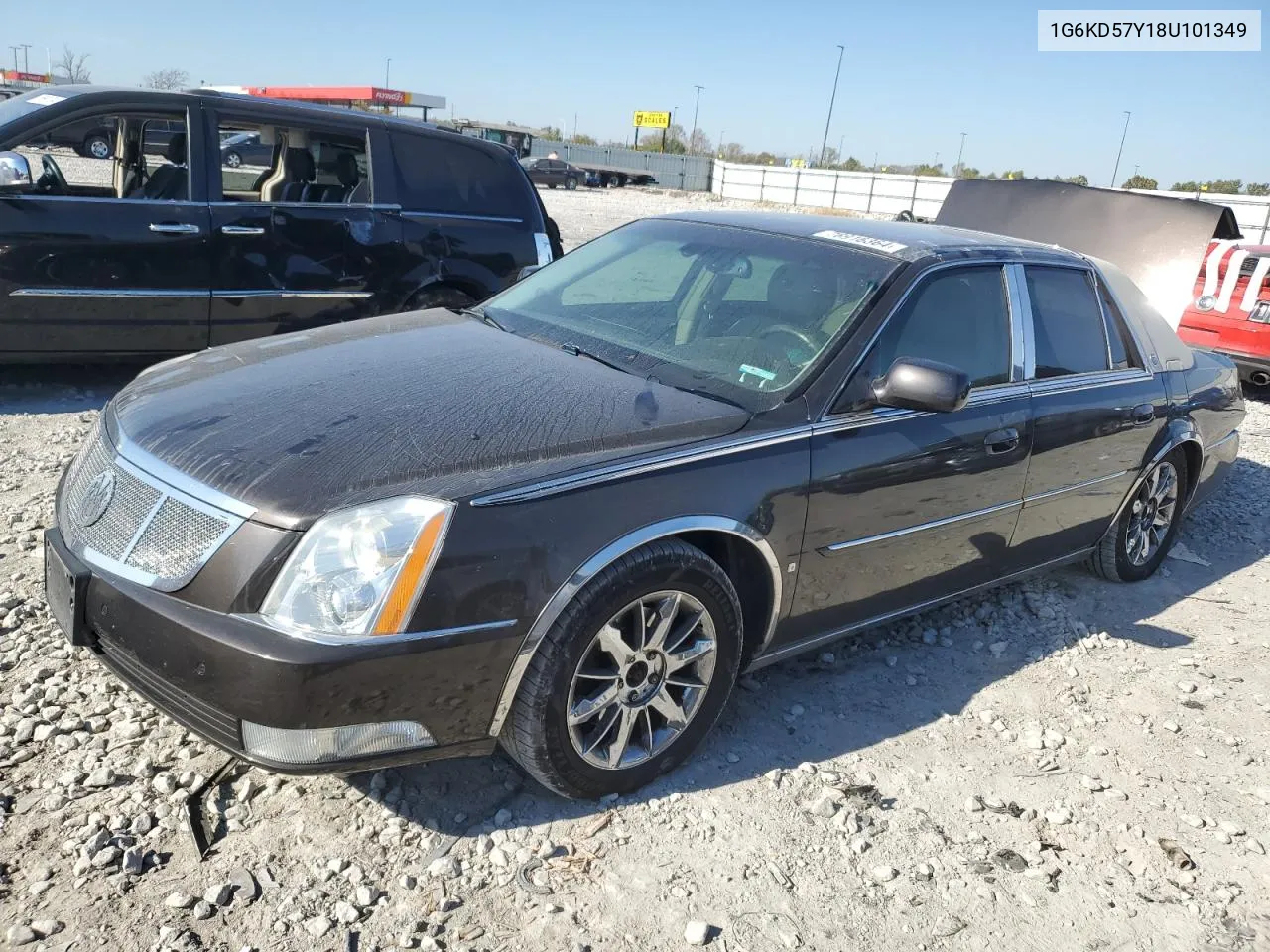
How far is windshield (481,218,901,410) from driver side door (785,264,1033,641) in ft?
0.69

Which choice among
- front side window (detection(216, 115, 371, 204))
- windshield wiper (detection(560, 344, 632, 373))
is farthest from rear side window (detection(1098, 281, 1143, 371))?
front side window (detection(216, 115, 371, 204))

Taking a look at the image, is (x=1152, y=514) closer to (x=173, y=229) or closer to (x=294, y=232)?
(x=294, y=232)

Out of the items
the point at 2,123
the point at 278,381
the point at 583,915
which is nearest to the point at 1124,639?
the point at 583,915

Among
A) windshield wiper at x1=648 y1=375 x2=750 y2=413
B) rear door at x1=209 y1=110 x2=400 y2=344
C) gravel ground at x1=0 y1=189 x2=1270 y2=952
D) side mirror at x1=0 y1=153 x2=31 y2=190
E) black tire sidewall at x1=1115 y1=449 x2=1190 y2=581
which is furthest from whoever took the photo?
rear door at x1=209 y1=110 x2=400 y2=344

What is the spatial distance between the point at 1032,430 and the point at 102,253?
501 centimetres

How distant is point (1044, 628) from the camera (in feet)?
14.4

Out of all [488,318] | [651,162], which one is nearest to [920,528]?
[488,318]

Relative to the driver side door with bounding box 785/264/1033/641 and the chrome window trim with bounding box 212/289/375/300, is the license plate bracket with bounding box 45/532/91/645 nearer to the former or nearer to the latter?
the driver side door with bounding box 785/264/1033/641

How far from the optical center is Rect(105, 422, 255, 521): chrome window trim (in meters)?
2.38

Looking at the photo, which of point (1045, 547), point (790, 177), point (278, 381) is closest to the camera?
point (278, 381)

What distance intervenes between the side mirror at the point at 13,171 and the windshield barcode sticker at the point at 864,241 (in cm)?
428

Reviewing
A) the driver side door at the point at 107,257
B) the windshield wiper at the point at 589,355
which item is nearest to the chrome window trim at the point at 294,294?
the driver side door at the point at 107,257

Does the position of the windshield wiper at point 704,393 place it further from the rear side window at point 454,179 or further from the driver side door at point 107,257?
the rear side window at point 454,179

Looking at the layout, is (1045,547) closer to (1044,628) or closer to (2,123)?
(1044,628)
